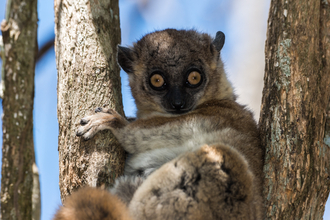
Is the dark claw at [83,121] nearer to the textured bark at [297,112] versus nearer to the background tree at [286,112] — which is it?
the background tree at [286,112]

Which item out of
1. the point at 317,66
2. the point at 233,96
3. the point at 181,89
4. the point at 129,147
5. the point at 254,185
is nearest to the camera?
the point at 254,185

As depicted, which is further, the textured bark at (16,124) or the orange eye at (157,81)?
the orange eye at (157,81)

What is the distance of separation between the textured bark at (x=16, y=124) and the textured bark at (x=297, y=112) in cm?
215

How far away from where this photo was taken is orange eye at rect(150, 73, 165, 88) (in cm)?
432

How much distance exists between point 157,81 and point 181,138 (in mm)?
881

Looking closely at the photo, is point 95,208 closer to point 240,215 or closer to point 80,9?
point 240,215

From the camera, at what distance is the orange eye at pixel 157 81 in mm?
4320

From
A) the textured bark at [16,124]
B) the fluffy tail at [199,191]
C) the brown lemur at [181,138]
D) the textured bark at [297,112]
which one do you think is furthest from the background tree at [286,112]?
the textured bark at [16,124]

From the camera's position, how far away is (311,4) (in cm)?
345

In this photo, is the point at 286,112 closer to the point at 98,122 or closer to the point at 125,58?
the point at 98,122

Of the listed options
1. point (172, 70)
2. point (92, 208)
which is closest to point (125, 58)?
point (172, 70)

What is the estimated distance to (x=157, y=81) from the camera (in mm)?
4355

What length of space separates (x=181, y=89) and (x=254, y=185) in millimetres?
1486

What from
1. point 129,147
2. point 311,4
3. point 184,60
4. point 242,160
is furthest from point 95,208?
point 311,4
